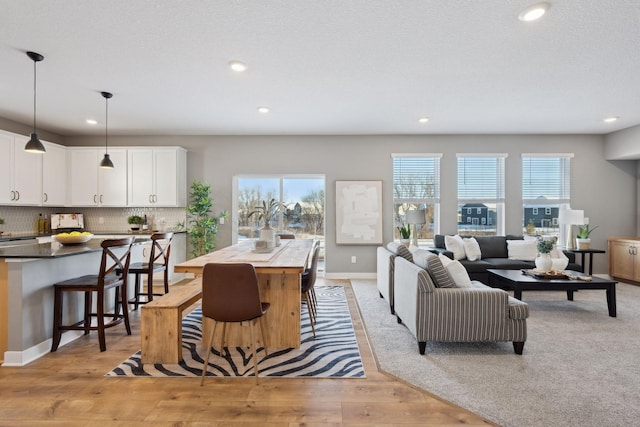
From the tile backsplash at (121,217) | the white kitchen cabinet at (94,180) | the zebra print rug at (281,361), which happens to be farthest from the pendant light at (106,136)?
the zebra print rug at (281,361)

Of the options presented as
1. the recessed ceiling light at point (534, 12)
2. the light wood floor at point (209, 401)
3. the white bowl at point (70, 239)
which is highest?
the recessed ceiling light at point (534, 12)

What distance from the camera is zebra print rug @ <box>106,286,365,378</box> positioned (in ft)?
8.21

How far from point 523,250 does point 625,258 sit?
1.88 meters

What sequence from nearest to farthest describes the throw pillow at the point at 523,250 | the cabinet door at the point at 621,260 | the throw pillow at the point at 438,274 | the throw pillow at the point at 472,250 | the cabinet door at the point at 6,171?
1. the throw pillow at the point at 438,274
2. the cabinet door at the point at 6,171
3. the throw pillow at the point at 472,250
4. the throw pillow at the point at 523,250
5. the cabinet door at the point at 621,260

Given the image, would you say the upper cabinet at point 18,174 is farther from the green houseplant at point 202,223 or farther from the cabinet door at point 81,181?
the green houseplant at point 202,223

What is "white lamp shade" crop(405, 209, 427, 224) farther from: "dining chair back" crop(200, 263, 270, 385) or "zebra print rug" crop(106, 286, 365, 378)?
"dining chair back" crop(200, 263, 270, 385)

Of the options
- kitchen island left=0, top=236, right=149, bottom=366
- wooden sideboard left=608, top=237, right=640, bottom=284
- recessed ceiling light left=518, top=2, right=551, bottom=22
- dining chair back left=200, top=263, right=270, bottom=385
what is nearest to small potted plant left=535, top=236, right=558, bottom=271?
wooden sideboard left=608, top=237, right=640, bottom=284

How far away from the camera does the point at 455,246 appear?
5207mm

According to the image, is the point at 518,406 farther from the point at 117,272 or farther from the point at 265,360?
the point at 117,272

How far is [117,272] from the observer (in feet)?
11.6

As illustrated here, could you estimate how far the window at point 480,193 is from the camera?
6.15 meters

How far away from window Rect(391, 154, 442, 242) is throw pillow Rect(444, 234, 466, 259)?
87cm

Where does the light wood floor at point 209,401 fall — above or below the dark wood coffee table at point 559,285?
below

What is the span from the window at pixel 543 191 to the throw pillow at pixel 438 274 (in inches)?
165
